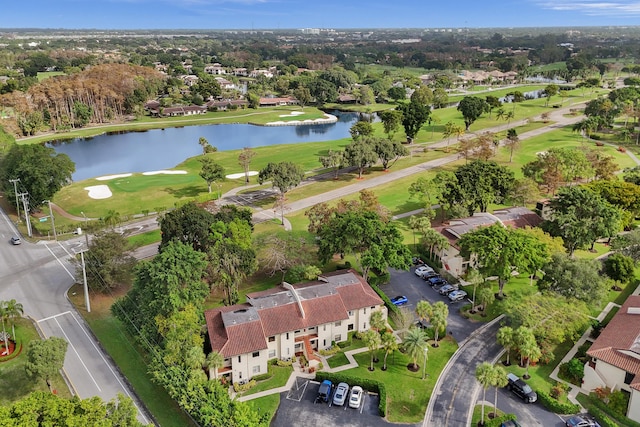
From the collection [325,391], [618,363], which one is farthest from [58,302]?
[618,363]

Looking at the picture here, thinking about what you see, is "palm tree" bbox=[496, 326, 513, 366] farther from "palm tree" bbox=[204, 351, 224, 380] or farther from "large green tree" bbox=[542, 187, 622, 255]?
"palm tree" bbox=[204, 351, 224, 380]

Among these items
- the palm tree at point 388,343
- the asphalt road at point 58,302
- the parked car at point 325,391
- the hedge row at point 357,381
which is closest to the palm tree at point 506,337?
the palm tree at point 388,343

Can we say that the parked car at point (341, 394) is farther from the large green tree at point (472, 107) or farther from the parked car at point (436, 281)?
the large green tree at point (472, 107)

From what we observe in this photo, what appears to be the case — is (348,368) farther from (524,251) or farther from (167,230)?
(167,230)

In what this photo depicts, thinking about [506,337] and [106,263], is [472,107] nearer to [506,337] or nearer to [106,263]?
[506,337]

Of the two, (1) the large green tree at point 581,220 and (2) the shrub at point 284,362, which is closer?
(2) the shrub at point 284,362

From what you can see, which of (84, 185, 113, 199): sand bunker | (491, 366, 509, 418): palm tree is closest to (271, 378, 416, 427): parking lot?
(491, 366, 509, 418): palm tree

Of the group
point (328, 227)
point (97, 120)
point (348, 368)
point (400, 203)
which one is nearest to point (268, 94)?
point (97, 120)
